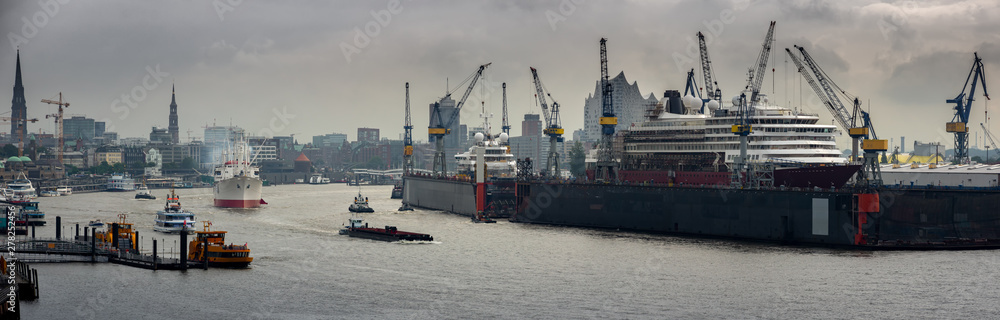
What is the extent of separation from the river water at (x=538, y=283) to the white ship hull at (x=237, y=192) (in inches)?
1992

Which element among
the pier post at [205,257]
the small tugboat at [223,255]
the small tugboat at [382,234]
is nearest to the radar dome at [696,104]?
the small tugboat at [382,234]

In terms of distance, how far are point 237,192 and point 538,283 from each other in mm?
81779

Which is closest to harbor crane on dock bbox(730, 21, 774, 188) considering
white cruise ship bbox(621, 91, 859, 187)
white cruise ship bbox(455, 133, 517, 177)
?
white cruise ship bbox(621, 91, 859, 187)

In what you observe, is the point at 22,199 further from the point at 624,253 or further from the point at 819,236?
the point at 819,236

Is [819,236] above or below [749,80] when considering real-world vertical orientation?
below

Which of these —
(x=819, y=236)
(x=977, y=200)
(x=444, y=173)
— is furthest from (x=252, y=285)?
(x=444, y=173)

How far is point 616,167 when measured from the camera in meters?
102

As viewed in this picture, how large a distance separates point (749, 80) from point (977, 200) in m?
28.1

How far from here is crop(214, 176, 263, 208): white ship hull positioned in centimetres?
13088

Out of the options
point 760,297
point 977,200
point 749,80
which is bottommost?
point 760,297

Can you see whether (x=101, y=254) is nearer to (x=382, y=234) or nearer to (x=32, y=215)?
(x=382, y=234)

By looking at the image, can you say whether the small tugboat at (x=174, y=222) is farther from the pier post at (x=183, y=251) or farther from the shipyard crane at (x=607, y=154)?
the shipyard crane at (x=607, y=154)

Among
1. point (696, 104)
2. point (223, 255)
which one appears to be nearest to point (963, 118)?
point (696, 104)

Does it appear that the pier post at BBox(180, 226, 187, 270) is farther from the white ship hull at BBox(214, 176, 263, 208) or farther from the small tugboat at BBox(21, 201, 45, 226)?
the white ship hull at BBox(214, 176, 263, 208)
